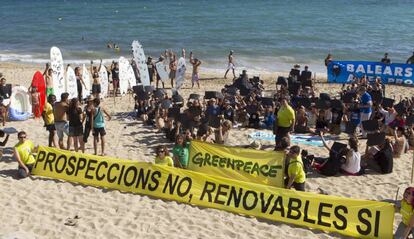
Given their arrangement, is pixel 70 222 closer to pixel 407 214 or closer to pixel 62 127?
pixel 62 127

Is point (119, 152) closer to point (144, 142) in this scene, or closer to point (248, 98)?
point (144, 142)

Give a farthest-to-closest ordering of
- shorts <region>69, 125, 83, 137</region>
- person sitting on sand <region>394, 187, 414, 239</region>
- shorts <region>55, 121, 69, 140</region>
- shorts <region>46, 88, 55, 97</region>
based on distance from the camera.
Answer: shorts <region>46, 88, 55, 97</region>
shorts <region>55, 121, 69, 140</region>
shorts <region>69, 125, 83, 137</region>
person sitting on sand <region>394, 187, 414, 239</region>

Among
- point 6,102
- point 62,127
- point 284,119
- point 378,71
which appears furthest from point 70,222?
point 378,71

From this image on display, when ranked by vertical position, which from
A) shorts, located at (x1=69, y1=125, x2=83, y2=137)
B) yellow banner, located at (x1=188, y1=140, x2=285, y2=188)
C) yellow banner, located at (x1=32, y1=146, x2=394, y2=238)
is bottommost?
yellow banner, located at (x1=32, y1=146, x2=394, y2=238)

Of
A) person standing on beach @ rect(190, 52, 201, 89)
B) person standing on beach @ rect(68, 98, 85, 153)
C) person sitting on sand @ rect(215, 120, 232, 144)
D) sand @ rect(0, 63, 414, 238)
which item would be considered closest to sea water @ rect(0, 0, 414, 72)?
person standing on beach @ rect(190, 52, 201, 89)

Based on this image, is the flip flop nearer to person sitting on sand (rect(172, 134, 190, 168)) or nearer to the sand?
the sand

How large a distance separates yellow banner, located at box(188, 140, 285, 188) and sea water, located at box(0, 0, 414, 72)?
20.9 meters

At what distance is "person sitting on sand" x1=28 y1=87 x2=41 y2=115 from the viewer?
50.8 feet

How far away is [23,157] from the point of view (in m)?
10.8

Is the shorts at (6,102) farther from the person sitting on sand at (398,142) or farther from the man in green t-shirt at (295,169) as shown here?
the person sitting on sand at (398,142)

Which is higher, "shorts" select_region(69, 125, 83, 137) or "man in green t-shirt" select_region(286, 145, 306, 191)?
"shorts" select_region(69, 125, 83, 137)

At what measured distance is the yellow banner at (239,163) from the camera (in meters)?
9.87

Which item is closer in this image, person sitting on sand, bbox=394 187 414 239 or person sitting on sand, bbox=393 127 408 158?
person sitting on sand, bbox=394 187 414 239

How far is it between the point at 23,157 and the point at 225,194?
14.0ft
